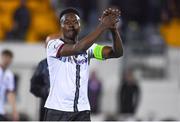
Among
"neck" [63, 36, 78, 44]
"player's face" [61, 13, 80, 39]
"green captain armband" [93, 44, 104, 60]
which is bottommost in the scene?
"green captain armband" [93, 44, 104, 60]

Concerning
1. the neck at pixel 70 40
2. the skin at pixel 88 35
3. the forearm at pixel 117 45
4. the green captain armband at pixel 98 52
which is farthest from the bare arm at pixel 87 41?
the green captain armband at pixel 98 52

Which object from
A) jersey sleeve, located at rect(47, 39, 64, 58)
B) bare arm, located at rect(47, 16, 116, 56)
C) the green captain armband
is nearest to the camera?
bare arm, located at rect(47, 16, 116, 56)

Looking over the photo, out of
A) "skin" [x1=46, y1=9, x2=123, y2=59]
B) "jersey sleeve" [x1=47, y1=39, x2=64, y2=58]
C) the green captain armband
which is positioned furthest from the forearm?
"jersey sleeve" [x1=47, y1=39, x2=64, y2=58]

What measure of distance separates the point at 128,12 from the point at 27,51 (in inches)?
107

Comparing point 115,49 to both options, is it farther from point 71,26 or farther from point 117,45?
point 71,26

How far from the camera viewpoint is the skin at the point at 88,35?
26.0ft

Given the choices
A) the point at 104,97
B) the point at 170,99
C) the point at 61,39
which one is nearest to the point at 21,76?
the point at 104,97

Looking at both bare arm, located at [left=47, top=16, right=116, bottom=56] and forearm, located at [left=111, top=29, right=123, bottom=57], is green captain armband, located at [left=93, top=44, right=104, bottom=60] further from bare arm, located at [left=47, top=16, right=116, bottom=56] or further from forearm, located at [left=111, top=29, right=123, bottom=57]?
bare arm, located at [left=47, top=16, right=116, bottom=56]

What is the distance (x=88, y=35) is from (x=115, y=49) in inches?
18.9

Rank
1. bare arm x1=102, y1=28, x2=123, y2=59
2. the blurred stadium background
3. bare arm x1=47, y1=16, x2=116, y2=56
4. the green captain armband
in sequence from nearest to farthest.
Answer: bare arm x1=47, y1=16, x2=116, y2=56 → bare arm x1=102, y1=28, x2=123, y2=59 → the green captain armband → the blurred stadium background

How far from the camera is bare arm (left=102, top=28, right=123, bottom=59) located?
26.9ft

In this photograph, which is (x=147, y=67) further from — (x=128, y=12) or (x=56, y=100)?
(x=56, y=100)

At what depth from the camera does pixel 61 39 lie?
28.0 feet

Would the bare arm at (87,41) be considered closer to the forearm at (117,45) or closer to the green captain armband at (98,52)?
the forearm at (117,45)
